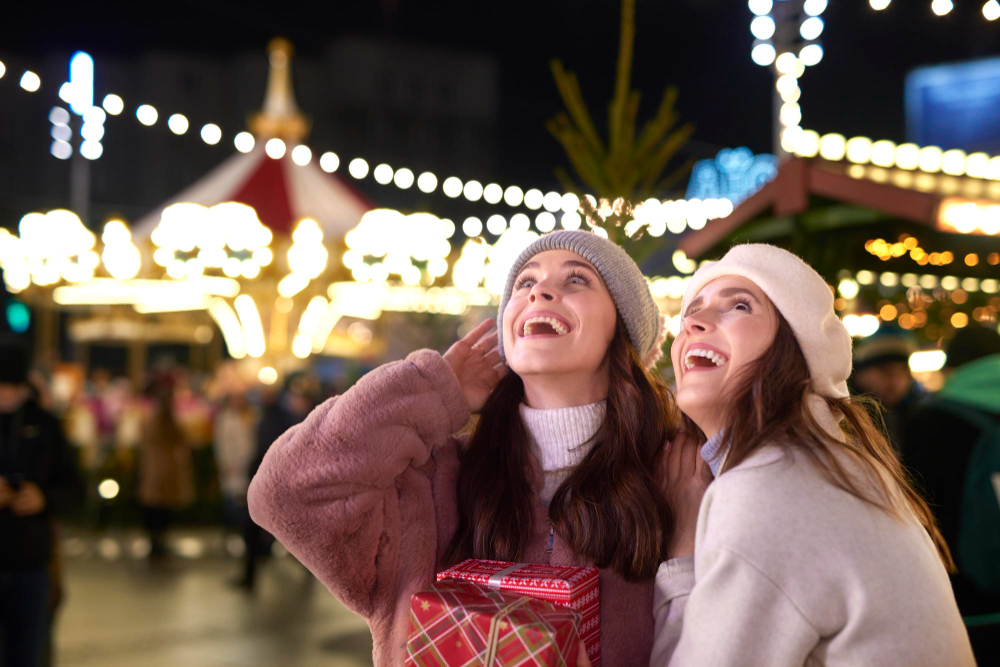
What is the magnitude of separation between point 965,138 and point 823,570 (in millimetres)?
12023

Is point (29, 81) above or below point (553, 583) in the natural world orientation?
above

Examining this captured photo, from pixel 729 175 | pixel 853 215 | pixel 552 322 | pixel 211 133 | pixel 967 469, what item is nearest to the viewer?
pixel 552 322

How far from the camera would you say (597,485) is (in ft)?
6.64

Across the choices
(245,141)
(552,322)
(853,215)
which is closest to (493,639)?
(552,322)

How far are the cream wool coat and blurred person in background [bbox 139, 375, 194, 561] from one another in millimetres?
8840

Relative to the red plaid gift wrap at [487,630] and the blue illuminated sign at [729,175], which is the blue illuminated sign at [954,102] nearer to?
the blue illuminated sign at [729,175]

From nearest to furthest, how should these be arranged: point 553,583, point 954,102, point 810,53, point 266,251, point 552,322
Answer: point 553,583 → point 552,322 → point 810,53 → point 954,102 → point 266,251

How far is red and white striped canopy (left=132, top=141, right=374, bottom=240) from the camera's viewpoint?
13359mm

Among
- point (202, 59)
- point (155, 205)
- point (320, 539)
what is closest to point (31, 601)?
point (320, 539)

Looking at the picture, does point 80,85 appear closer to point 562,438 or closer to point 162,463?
point 162,463

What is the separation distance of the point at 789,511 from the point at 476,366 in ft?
3.49

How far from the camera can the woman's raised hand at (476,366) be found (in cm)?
235

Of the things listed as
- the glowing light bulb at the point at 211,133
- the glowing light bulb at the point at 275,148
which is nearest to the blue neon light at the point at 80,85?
the glowing light bulb at the point at 211,133

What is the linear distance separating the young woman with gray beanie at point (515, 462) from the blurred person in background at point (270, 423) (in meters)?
5.79
